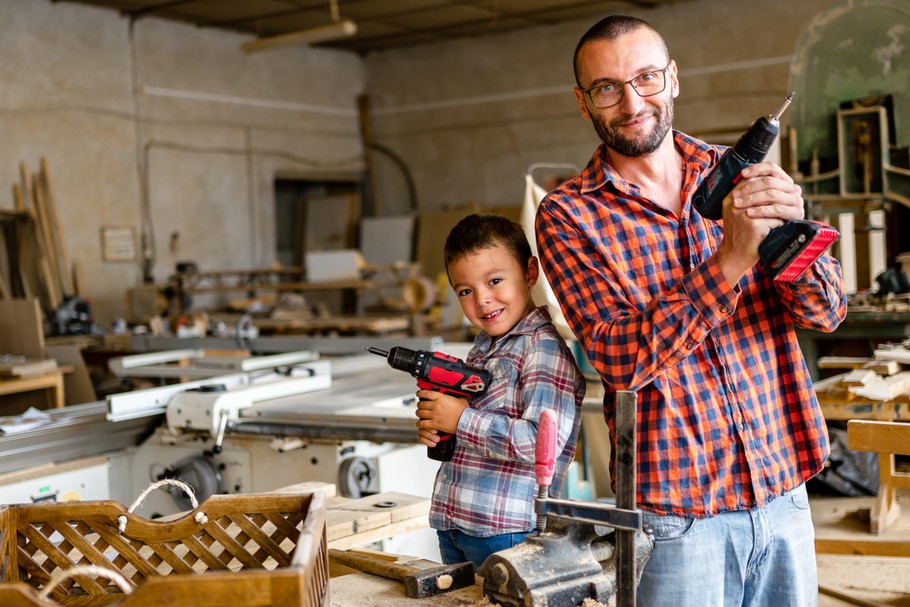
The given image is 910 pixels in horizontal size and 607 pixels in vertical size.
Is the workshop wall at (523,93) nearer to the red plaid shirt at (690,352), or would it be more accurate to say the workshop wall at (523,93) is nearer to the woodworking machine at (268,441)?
the woodworking machine at (268,441)

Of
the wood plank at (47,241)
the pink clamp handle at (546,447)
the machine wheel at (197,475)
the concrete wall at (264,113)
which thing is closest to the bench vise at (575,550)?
the pink clamp handle at (546,447)

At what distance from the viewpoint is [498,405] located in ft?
Answer: 5.15

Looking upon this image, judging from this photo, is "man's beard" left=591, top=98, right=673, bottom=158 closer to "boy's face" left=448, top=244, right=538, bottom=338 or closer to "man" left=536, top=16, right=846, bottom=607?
"man" left=536, top=16, right=846, bottom=607

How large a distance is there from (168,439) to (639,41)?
7.03 feet

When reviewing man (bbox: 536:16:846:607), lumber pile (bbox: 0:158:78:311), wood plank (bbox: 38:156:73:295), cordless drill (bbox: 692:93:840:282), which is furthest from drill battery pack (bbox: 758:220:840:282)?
wood plank (bbox: 38:156:73:295)

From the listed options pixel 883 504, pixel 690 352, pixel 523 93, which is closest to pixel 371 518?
pixel 690 352

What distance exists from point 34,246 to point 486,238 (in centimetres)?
659

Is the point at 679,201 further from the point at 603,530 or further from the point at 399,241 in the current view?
the point at 399,241

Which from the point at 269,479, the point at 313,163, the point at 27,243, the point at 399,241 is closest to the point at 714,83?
the point at 399,241

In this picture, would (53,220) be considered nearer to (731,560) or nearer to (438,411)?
(438,411)

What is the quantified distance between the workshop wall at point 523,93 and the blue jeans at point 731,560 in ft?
22.5

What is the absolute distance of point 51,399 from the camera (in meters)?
4.95

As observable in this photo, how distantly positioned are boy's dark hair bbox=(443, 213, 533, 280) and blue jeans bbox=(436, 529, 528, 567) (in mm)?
468

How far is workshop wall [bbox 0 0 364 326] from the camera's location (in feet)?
25.0
